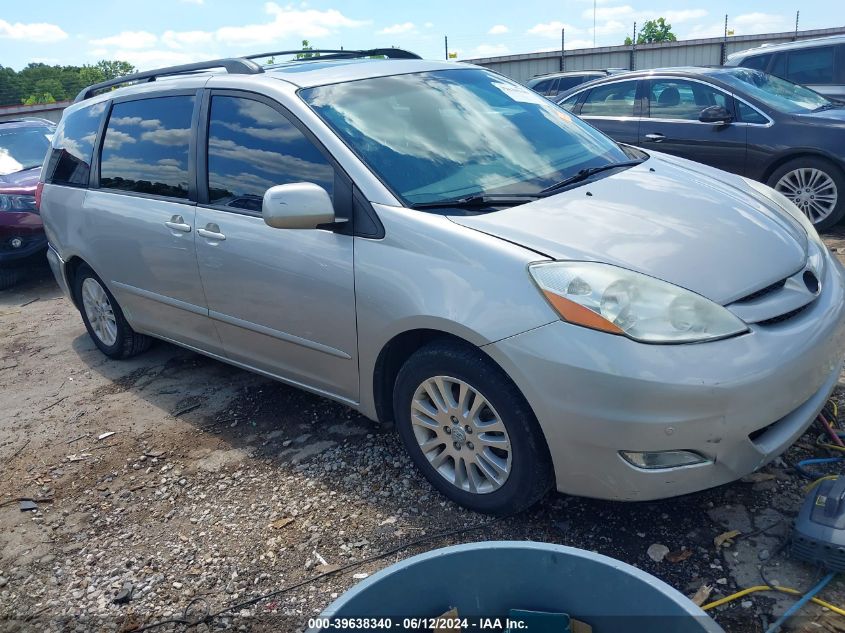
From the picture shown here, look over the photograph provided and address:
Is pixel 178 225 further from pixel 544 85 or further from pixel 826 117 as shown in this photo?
pixel 544 85

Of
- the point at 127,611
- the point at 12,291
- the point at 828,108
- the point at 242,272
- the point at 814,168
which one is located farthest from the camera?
the point at 12,291

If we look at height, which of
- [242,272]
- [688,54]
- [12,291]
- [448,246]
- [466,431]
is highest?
[688,54]

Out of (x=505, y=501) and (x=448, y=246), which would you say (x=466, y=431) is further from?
(x=448, y=246)

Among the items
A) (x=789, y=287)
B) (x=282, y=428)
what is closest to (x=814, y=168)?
(x=789, y=287)

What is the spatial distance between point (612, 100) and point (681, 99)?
797mm

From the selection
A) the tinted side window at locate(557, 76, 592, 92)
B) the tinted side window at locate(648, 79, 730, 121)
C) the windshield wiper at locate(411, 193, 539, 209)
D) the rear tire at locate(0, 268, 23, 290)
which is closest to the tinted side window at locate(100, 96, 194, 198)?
the windshield wiper at locate(411, 193, 539, 209)

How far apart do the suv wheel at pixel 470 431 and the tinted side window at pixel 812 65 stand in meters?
8.25

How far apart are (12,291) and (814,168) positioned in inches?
317

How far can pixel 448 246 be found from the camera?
2748mm

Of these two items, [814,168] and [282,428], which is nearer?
[282,428]

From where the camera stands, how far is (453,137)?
3.35m

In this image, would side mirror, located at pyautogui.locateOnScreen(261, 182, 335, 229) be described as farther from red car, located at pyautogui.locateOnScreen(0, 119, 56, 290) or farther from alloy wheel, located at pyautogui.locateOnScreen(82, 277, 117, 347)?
red car, located at pyautogui.locateOnScreen(0, 119, 56, 290)

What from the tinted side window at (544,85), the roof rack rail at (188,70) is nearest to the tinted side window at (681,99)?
the roof rack rail at (188,70)

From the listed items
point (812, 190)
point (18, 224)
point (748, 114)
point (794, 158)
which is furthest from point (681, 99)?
point (18, 224)
